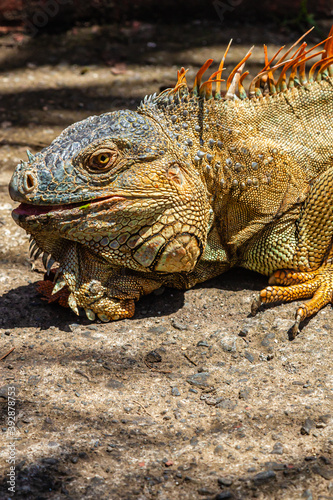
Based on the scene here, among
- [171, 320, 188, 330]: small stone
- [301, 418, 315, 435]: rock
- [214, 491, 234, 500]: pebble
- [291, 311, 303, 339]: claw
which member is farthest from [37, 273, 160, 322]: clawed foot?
[214, 491, 234, 500]: pebble

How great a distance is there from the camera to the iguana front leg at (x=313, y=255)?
216 inches

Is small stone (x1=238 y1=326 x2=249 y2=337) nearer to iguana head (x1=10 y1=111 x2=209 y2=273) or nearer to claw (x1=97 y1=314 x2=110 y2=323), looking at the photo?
iguana head (x1=10 y1=111 x2=209 y2=273)

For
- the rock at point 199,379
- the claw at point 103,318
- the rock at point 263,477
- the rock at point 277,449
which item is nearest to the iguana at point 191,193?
the claw at point 103,318

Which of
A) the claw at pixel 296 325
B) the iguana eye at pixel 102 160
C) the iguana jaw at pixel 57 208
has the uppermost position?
the iguana eye at pixel 102 160

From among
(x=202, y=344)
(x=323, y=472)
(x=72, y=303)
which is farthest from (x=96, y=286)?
(x=323, y=472)

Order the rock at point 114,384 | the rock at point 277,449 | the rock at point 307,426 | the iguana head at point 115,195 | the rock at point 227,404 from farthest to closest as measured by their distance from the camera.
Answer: the iguana head at point 115,195 → the rock at point 114,384 → the rock at point 227,404 → the rock at point 307,426 → the rock at point 277,449

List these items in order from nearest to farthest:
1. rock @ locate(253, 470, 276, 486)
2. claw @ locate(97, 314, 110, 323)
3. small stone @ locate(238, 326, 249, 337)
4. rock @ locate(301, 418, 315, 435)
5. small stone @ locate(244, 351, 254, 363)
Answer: rock @ locate(253, 470, 276, 486)
rock @ locate(301, 418, 315, 435)
small stone @ locate(244, 351, 254, 363)
small stone @ locate(238, 326, 249, 337)
claw @ locate(97, 314, 110, 323)

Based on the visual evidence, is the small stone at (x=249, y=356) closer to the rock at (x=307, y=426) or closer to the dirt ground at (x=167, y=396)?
the dirt ground at (x=167, y=396)

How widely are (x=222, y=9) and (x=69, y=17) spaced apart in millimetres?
3279

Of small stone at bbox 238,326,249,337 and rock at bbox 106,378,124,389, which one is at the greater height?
small stone at bbox 238,326,249,337

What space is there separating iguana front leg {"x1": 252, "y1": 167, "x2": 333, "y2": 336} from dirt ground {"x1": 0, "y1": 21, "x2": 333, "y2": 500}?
0.64 feet

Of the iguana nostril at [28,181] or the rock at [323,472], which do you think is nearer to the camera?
the rock at [323,472]

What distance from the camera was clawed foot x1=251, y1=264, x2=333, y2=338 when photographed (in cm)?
531

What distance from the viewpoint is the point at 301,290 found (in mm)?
5527
